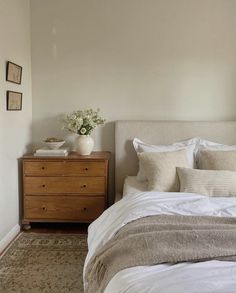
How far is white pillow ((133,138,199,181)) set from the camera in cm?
346

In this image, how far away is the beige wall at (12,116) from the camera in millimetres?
3070

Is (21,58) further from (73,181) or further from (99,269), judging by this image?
(99,269)

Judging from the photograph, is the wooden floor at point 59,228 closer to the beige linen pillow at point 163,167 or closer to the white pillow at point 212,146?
the beige linen pillow at point 163,167

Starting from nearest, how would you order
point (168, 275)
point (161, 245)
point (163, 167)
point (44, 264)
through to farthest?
point (168, 275) < point (161, 245) < point (44, 264) < point (163, 167)

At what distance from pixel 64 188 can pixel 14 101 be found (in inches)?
40.8

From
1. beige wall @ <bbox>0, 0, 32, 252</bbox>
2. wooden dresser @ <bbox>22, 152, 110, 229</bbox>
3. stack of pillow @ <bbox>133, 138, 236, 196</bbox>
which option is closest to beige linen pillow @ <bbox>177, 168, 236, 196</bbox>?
stack of pillow @ <bbox>133, 138, 236, 196</bbox>

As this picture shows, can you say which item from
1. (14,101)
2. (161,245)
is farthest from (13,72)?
(161,245)

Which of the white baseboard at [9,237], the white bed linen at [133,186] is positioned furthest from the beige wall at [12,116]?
the white bed linen at [133,186]

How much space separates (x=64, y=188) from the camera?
11.6 ft

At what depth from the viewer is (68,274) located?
2.66 m

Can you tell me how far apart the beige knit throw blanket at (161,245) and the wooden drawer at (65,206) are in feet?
4.88

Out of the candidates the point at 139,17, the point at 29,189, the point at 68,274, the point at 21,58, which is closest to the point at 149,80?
the point at 139,17

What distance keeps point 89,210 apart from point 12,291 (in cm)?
128

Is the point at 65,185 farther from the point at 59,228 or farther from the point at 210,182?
the point at 210,182
